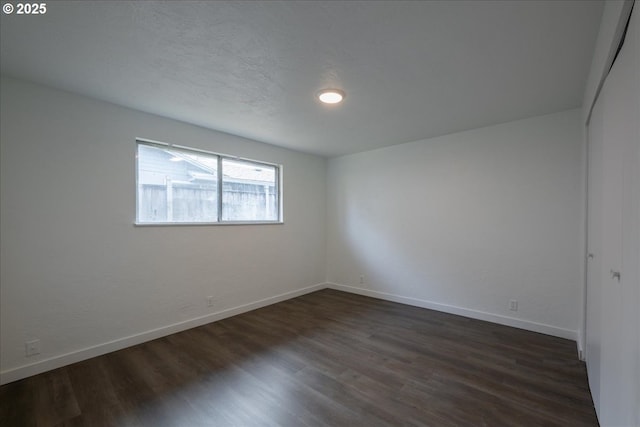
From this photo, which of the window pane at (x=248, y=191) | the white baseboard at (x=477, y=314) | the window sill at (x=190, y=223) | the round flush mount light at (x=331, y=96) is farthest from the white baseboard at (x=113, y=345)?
the round flush mount light at (x=331, y=96)

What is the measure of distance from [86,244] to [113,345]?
1037 mm

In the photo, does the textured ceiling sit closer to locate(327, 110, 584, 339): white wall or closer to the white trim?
locate(327, 110, 584, 339): white wall

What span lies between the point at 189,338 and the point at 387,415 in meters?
2.23

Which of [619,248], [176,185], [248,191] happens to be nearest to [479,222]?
[619,248]

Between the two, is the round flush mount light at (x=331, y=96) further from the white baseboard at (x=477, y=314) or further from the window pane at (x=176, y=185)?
the white baseboard at (x=477, y=314)

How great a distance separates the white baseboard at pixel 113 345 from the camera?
2.18 metres

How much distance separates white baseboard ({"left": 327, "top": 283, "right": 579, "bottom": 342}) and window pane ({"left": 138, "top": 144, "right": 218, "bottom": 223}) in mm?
2815

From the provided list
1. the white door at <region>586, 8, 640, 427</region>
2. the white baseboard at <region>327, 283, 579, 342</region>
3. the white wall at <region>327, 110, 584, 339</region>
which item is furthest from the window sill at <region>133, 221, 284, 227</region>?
the white door at <region>586, 8, 640, 427</region>

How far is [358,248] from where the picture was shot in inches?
184

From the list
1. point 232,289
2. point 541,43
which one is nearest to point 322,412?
point 232,289

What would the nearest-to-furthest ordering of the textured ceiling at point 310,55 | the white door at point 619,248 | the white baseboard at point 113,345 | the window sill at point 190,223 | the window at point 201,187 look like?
the white door at point 619,248 → the textured ceiling at point 310,55 → the white baseboard at point 113,345 → the window sill at point 190,223 → the window at point 201,187

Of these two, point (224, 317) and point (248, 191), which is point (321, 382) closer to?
point (224, 317)

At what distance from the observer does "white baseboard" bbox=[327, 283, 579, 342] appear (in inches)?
116

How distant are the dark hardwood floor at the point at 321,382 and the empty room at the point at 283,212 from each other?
0.07ft
